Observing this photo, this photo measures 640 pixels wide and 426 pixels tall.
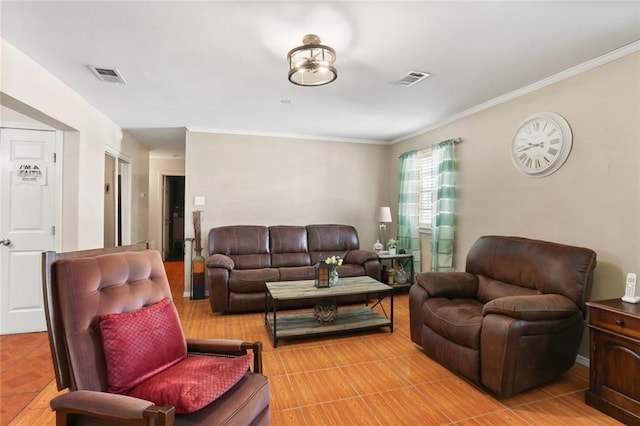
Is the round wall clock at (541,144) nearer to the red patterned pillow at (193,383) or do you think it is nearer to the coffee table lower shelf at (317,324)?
the coffee table lower shelf at (317,324)

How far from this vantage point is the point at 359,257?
439 centimetres

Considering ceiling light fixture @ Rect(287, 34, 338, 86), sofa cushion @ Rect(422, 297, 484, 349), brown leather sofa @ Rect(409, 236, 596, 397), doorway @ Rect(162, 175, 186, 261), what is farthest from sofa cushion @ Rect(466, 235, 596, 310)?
doorway @ Rect(162, 175, 186, 261)

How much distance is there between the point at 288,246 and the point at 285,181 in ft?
3.60

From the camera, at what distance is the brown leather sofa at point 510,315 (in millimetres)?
2055

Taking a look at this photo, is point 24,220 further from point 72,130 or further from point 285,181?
point 285,181

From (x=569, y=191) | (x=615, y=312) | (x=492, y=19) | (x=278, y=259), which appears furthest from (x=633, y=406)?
(x=278, y=259)

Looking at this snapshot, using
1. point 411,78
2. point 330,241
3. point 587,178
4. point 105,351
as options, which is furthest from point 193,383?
point 330,241

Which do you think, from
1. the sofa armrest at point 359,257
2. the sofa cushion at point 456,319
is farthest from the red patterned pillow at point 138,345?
the sofa armrest at point 359,257

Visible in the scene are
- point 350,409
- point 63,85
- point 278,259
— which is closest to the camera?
point 350,409

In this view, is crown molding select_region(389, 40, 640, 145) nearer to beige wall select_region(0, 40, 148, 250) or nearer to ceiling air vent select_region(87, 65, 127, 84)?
ceiling air vent select_region(87, 65, 127, 84)

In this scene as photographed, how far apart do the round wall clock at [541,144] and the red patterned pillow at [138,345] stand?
10.8 feet

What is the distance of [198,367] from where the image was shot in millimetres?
1511

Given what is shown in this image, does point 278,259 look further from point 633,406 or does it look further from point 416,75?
point 633,406

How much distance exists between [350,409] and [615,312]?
1.79 metres
